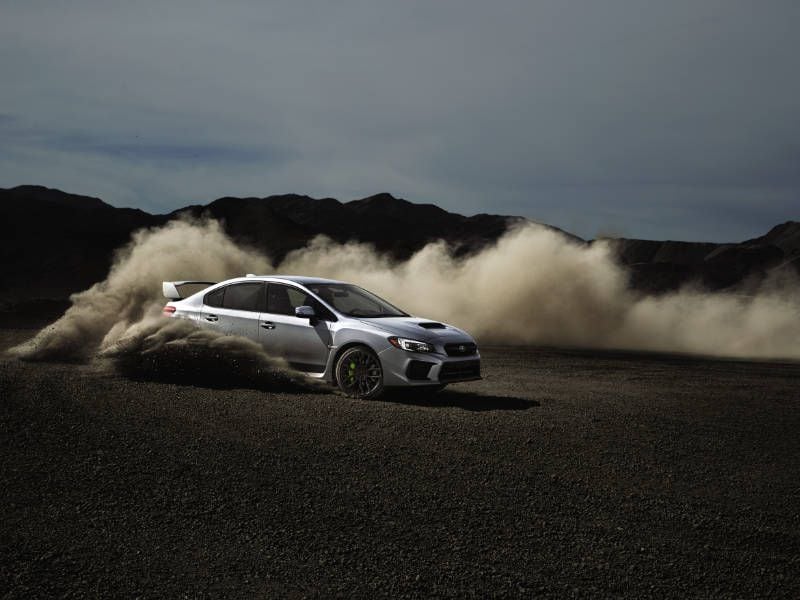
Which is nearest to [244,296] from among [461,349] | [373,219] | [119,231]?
[461,349]

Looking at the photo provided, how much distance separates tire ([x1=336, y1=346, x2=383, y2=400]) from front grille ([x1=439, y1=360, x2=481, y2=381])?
82cm

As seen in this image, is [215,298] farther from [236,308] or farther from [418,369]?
[418,369]

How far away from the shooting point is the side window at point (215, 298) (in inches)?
438

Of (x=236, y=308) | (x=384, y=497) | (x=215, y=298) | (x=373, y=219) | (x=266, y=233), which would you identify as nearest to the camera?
(x=384, y=497)

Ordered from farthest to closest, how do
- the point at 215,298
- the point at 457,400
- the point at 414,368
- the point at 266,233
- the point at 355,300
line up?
the point at 266,233, the point at 355,300, the point at 215,298, the point at 457,400, the point at 414,368

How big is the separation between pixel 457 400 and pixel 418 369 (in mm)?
1053

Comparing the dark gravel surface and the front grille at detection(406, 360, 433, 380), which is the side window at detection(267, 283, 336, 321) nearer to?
the dark gravel surface

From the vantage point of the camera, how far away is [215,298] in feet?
36.7

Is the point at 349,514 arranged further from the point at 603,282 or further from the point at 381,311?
the point at 603,282

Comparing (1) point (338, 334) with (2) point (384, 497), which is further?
(1) point (338, 334)

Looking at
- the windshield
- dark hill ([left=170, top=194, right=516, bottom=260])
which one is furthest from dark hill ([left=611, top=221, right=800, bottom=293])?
the windshield

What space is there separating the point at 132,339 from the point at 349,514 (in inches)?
280

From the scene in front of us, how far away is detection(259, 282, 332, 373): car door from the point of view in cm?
1009

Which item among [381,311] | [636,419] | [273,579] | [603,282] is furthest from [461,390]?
[603,282]
